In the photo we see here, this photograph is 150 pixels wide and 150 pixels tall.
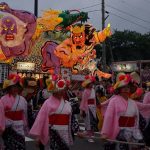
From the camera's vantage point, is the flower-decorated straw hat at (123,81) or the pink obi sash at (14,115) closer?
the flower-decorated straw hat at (123,81)

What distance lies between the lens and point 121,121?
612cm

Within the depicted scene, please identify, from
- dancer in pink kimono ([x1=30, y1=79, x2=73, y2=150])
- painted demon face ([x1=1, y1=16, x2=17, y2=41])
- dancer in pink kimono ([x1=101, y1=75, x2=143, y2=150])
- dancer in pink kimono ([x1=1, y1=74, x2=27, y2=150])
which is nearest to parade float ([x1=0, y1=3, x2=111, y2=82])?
painted demon face ([x1=1, y1=16, x2=17, y2=41])

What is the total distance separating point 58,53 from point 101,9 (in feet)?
28.4

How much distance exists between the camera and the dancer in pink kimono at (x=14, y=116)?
659cm

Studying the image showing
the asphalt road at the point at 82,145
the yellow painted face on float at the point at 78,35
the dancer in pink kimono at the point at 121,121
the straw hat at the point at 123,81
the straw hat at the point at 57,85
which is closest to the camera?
the dancer in pink kimono at the point at 121,121

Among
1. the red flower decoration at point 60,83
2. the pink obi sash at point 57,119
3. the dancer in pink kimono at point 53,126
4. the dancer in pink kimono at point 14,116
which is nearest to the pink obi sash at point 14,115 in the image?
the dancer in pink kimono at point 14,116

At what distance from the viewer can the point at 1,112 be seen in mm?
6469

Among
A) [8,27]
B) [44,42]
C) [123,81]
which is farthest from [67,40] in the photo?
[123,81]

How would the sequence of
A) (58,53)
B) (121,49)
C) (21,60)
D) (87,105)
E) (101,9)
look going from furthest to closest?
(121,49) → (101,9) → (21,60) → (58,53) → (87,105)

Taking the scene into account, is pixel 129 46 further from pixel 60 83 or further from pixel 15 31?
pixel 60 83

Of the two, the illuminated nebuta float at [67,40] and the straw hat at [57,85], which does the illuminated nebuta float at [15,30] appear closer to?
the illuminated nebuta float at [67,40]

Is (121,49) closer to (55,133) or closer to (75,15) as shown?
(75,15)

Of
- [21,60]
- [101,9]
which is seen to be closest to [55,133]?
[21,60]

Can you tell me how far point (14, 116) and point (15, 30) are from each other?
1341 cm
